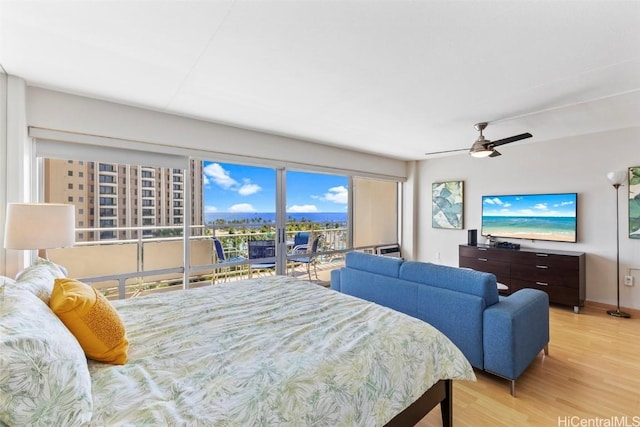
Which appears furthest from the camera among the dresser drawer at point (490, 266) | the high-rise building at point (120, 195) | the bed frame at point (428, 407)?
the dresser drawer at point (490, 266)

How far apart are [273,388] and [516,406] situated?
6.17ft

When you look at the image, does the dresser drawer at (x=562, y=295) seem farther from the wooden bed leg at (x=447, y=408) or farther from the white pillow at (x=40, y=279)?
the white pillow at (x=40, y=279)

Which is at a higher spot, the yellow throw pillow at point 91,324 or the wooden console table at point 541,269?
the yellow throw pillow at point 91,324

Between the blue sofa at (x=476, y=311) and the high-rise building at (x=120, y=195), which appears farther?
the high-rise building at (x=120, y=195)

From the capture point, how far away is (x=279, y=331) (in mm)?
1566

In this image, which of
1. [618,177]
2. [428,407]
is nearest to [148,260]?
[428,407]

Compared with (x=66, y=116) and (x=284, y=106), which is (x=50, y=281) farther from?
(x=284, y=106)

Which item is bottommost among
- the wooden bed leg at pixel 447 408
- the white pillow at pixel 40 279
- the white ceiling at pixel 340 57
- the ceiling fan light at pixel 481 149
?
the wooden bed leg at pixel 447 408

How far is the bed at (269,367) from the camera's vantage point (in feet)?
3.29

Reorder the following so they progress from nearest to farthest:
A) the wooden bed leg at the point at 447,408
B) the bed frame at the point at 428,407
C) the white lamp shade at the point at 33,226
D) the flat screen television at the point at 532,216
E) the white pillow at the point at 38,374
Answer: the white pillow at the point at 38,374 < the bed frame at the point at 428,407 < the wooden bed leg at the point at 447,408 < the white lamp shade at the point at 33,226 < the flat screen television at the point at 532,216

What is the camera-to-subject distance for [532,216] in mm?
4488

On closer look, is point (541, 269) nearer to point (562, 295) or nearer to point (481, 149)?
point (562, 295)

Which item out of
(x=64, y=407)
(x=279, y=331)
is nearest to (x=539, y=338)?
(x=279, y=331)

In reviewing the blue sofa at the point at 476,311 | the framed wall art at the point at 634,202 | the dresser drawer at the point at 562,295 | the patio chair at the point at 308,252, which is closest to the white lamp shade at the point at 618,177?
the framed wall art at the point at 634,202
